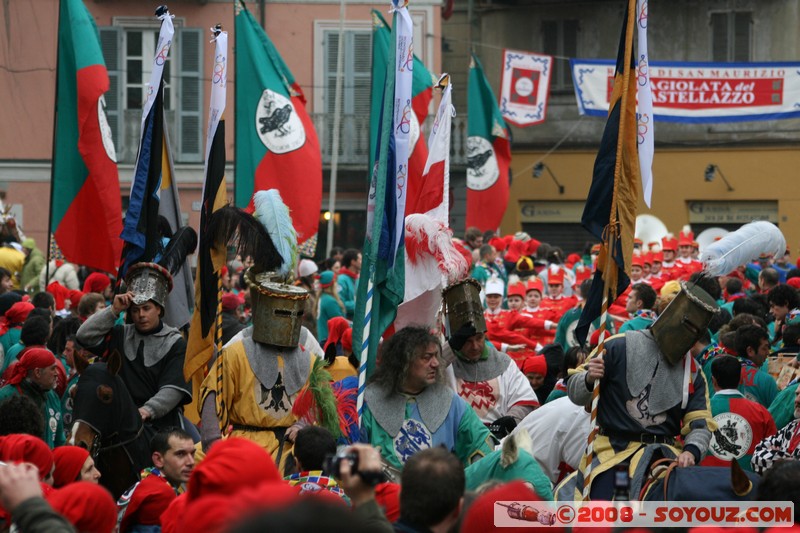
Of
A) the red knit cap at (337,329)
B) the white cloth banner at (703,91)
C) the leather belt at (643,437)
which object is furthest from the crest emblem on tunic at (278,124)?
the white cloth banner at (703,91)

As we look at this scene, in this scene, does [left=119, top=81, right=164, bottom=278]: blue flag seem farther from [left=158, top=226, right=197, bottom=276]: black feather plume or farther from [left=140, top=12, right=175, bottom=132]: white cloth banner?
[left=158, top=226, right=197, bottom=276]: black feather plume

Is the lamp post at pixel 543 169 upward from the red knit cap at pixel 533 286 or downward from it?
upward

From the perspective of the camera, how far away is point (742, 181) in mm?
28969

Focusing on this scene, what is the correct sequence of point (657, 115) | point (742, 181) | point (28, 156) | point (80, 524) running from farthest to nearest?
point (742, 181)
point (28, 156)
point (657, 115)
point (80, 524)

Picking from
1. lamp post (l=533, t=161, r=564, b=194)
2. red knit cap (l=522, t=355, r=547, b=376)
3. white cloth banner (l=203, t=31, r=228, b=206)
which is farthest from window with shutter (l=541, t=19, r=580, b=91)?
white cloth banner (l=203, t=31, r=228, b=206)

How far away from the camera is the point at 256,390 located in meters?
7.63

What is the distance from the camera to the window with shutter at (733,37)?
1141 inches

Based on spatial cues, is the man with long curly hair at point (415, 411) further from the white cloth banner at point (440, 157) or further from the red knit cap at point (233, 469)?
the red knit cap at point (233, 469)

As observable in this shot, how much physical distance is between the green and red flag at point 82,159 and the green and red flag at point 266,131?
296cm

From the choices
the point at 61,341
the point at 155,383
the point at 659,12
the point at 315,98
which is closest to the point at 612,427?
the point at 155,383

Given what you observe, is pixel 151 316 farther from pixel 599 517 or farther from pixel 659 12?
pixel 659 12

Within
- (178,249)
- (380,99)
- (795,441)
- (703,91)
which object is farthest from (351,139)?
(795,441)

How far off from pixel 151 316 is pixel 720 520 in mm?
4008

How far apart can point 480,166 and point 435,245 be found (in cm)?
1335
